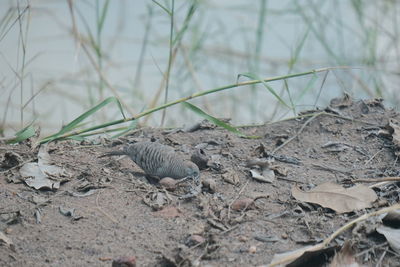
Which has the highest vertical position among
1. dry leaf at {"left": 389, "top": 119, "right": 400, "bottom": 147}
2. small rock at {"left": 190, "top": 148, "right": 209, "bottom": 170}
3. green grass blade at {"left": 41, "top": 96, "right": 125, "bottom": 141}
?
green grass blade at {"left": 41, "top": 96, "right": 125, "bottom": 141}

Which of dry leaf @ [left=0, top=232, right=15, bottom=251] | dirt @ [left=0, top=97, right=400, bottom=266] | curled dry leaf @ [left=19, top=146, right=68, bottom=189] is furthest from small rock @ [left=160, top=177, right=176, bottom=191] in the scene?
dry leaf @ [left=0, top=232, right=15, bottom=251]

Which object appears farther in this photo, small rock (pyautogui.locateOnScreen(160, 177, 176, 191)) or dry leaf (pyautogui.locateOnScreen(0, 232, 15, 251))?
small rock (pyautogui.locateOnScreen(160, 177, 176, 191))

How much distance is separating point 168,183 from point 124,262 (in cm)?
57

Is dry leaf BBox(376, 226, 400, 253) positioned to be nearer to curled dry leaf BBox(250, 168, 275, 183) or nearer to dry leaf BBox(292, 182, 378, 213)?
dry leaf BBox(292, 182, 378, 213)

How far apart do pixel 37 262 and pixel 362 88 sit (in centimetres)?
299

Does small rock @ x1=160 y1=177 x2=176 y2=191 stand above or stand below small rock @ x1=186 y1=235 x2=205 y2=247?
above

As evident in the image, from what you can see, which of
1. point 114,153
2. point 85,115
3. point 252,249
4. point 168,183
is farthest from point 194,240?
point 85,115

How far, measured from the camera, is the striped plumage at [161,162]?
2436mm

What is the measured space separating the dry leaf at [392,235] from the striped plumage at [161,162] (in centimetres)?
74

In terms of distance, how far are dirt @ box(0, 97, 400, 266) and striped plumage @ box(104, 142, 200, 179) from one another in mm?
49

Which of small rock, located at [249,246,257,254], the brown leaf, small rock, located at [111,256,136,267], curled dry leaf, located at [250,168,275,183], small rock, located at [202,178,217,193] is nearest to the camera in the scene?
small rock, located at [111,256,136,267]

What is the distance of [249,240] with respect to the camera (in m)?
2.04

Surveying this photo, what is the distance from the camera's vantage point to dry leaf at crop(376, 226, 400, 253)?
2.00m

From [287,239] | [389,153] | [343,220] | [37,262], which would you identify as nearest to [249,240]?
[287,239]
